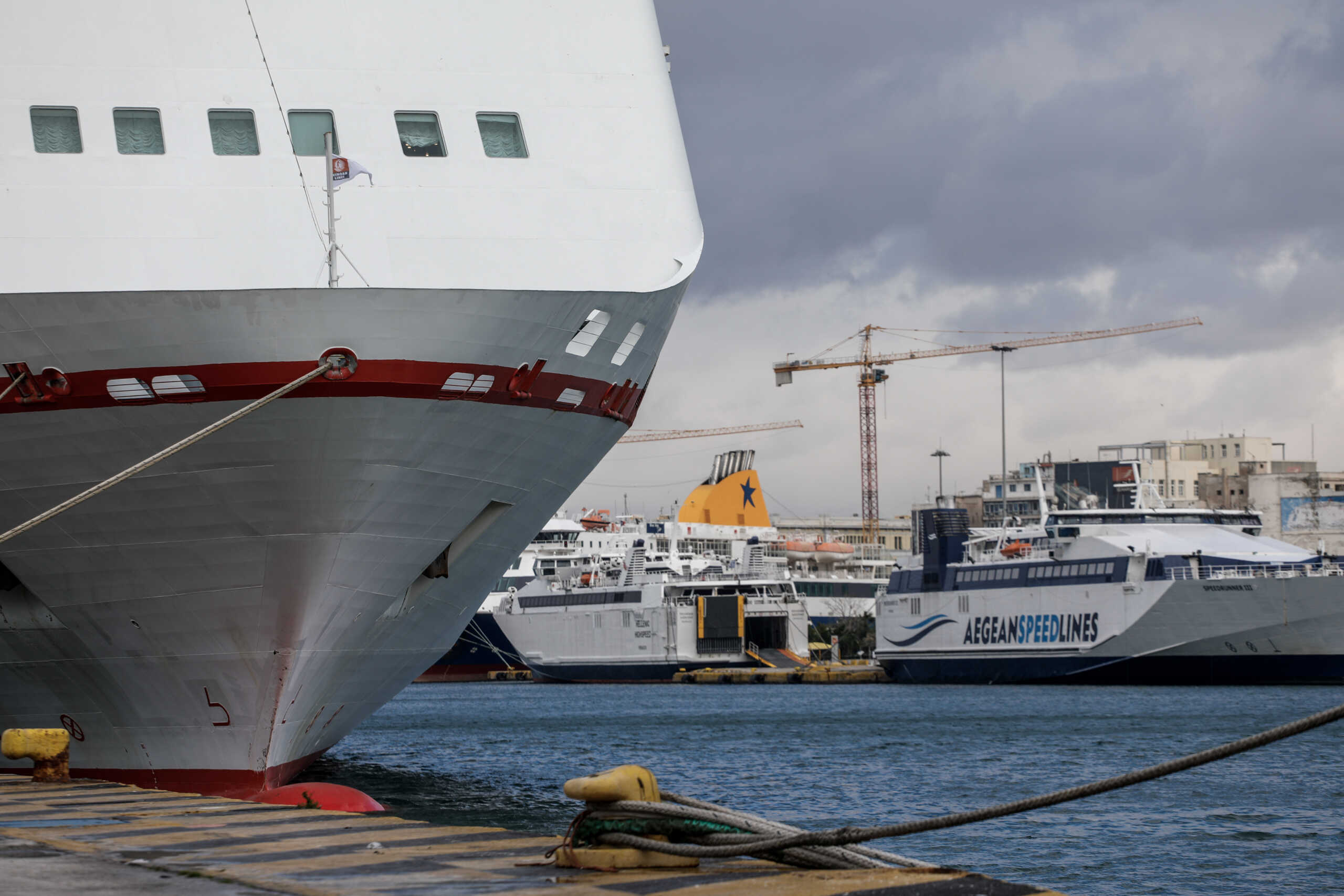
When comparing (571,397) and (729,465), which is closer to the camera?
(571,397)

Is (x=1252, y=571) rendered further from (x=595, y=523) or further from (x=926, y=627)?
(x=595, y=523)

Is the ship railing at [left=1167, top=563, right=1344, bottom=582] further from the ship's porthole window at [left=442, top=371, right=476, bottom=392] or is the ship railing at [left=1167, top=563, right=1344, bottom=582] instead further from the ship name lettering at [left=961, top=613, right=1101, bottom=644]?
the ship's porthole window at [left=442, top=371, right=476, bottom=392]

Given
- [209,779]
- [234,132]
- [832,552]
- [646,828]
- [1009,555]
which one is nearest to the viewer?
[646,828]

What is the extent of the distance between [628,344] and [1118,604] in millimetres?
50136

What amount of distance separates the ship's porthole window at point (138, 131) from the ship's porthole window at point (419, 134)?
8.54ft

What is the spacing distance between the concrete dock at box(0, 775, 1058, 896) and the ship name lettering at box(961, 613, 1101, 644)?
189ft

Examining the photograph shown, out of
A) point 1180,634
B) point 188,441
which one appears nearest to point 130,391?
point 188,441

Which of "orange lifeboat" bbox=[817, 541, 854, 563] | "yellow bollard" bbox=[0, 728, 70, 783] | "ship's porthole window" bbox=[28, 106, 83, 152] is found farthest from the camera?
"orange lifeboat" bbox=[817, 541, 854, 563]

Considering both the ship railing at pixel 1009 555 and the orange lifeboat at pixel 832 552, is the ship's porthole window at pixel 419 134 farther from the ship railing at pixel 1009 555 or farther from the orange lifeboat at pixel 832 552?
the orange lifeboat at pixel 832 552

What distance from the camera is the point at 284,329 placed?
14703 millimetres

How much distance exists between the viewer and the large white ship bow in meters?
14.9

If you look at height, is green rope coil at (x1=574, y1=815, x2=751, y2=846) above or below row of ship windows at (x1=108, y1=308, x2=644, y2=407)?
below

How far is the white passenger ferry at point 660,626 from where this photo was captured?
84.6 meters

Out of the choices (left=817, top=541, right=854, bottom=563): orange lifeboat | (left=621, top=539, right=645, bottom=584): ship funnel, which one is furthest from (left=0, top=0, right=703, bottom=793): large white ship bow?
(left=817, top=541, right=854, bottom=563): orange lifeboat
